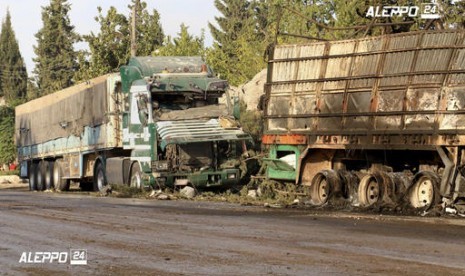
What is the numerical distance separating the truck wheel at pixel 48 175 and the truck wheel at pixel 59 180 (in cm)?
70

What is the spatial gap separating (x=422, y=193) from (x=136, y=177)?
1072 cm

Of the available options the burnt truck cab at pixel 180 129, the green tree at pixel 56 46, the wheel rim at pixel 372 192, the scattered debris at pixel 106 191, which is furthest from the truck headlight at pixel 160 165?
the green tree at pixel 56 46

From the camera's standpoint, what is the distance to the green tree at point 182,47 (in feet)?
184

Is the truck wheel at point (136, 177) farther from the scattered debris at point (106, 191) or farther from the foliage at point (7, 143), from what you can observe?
the foliage at point (7, 143)

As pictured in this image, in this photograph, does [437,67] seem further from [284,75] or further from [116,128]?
[116,128]

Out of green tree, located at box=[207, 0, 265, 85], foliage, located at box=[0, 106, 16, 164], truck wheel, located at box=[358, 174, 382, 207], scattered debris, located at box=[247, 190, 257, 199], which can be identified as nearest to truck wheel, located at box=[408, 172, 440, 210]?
truck wheel, located at box=[358, 174, 382, 207]

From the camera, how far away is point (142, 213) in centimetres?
1778

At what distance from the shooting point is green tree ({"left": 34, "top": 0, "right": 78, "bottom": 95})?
9112cm

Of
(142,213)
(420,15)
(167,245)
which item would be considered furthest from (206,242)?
(420,15)

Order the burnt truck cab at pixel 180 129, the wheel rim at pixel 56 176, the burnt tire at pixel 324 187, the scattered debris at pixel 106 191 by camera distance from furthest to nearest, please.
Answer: the wheel rim at pixel 56 176, the scattered debris at pixel 106 191, the burnt truck cab at pixel 180 129, the burnt tire at pixel 324 187

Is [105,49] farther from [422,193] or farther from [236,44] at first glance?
[422,193]

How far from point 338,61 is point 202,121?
6231 millimetres

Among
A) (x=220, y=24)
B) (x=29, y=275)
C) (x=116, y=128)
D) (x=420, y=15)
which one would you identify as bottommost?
(x=29, y=275)

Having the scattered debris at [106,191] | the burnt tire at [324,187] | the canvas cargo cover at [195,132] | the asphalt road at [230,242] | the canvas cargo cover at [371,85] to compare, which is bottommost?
the asphalt road at [230,242]
